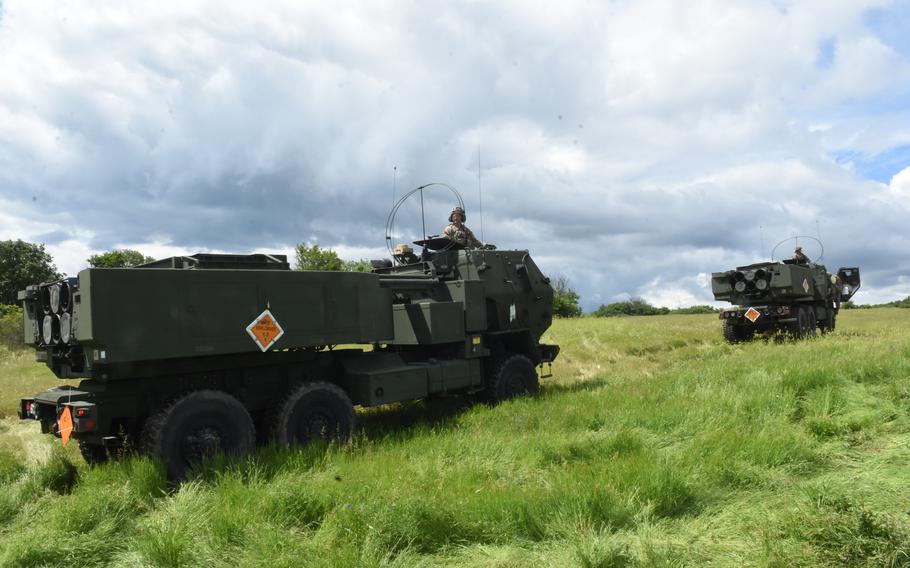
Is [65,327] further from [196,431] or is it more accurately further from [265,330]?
[265,330]

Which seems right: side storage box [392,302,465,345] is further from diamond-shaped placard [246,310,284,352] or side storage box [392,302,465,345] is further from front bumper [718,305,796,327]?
front bumper [718,305,796,327]

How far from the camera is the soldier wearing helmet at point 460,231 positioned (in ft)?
36.6

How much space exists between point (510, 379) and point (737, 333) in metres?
12.4

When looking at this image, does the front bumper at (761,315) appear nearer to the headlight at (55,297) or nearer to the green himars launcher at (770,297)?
the green himars launcher at (770,297)

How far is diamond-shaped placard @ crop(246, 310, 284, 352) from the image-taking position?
23.5 ft

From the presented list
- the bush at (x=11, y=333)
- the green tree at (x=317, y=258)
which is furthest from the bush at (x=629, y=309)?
the bush at (x=11, y=333)

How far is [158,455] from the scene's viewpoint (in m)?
6.26

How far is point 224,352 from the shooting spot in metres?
6.89

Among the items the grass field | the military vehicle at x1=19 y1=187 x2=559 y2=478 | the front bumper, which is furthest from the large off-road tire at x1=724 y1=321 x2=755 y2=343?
the military vehicle at x1=19 y1=187 x2=559 y2=478

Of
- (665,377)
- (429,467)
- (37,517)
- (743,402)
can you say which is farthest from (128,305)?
(665,377)

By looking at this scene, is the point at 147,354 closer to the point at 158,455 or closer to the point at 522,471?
the point at 158,455

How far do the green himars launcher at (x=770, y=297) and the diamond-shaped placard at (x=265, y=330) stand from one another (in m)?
15.7

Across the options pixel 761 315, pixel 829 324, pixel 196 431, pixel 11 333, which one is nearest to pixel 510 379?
pixel 196 431

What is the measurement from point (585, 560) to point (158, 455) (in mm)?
4193
